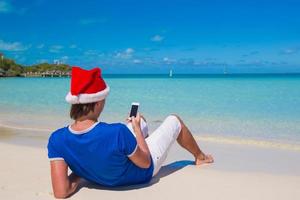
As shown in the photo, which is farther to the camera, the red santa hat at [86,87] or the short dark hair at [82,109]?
the short dark hair at [82,109]

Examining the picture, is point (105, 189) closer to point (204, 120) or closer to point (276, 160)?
point (276, 160)

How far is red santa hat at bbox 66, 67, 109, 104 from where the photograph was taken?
3158 millimetres

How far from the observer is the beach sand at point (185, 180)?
3721 mm

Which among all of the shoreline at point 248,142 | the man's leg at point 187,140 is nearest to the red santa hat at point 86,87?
the man's leg at point 187,140

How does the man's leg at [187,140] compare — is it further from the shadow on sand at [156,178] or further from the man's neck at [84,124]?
the man's neck at [84,124]

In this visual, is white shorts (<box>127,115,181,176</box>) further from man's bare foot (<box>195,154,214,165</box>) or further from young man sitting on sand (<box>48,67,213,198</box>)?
man's bare foot (<box>195,154,214,165</box>)

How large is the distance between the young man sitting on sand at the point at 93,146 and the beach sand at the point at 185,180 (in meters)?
0.20

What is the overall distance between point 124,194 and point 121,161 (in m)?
0.48

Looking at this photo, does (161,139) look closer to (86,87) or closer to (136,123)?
(136,123)

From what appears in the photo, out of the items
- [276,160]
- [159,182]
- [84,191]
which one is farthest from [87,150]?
[276,160]

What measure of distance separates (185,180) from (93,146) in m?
1.34

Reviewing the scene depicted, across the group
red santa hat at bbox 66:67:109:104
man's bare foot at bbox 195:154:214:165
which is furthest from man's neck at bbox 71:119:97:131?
man's bare foot at bbox 195:154:214:165

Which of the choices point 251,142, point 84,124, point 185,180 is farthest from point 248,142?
point 84,124

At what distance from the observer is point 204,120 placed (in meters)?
11.3
